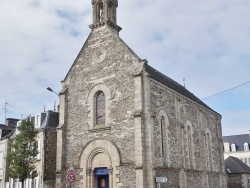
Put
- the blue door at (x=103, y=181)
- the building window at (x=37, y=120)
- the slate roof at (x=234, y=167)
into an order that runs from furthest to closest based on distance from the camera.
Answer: the slate roof at (x=234, y=167) → the building window at (x=37, y=120) → the blue door at (x=103, y=181)

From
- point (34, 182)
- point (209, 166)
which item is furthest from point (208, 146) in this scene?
point (34, 182)

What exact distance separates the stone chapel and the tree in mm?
2414

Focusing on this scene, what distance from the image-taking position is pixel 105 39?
2439 centimetres

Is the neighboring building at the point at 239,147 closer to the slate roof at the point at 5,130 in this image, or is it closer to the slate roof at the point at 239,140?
the slate roof at the point at 239,140

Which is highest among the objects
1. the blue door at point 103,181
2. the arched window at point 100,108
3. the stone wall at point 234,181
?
the arched window at point 100,108

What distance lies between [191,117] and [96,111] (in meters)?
8.81

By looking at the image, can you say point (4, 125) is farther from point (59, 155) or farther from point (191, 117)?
point (191, 117)

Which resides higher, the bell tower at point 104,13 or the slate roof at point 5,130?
the bell tower at point 104,13

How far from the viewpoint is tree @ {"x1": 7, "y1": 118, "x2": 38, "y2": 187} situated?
955 inches

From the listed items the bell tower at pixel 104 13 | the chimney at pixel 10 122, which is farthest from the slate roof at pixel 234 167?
the chimney at pixel 10 122

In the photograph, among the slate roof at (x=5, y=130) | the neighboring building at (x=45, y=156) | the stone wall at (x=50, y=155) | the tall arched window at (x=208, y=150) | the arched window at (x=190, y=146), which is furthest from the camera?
the slate roof at (x=5, y=130)

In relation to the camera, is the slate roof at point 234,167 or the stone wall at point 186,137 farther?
the slate roof at point 234,167

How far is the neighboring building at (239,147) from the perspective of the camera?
58.6 metres

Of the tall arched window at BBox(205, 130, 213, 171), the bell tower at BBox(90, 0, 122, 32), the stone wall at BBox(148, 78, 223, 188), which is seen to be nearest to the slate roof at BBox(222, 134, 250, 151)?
the stone wall at BBox(148, 78, 223, 188)
